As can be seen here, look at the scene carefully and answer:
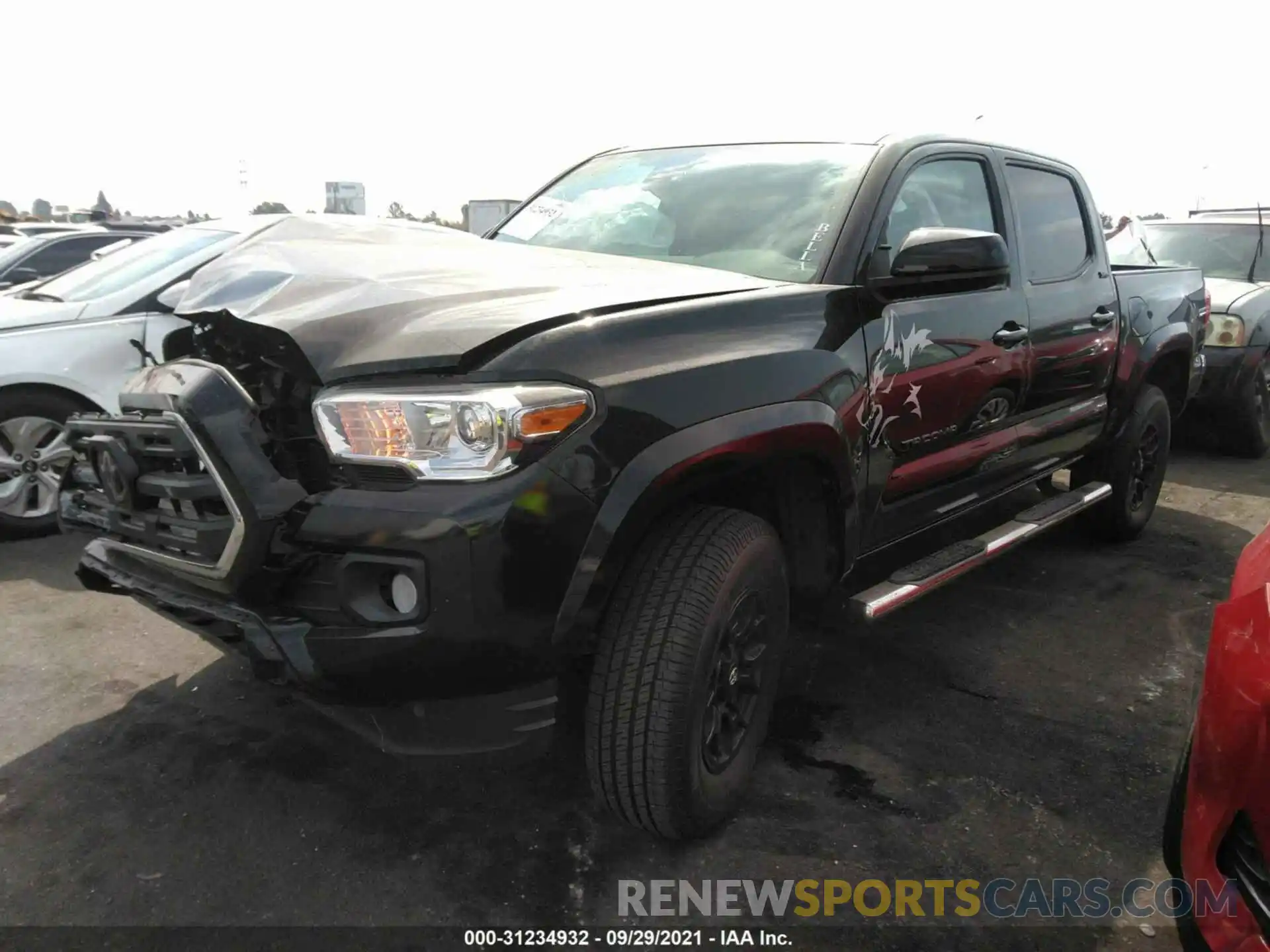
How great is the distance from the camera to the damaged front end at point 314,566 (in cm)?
182

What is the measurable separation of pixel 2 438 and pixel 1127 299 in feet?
17.7

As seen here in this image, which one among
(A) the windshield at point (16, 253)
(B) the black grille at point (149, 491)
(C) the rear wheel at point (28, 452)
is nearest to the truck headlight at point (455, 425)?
(B) the black grille at point (149, 491)

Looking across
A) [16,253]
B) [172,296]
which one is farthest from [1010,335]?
[16,253]

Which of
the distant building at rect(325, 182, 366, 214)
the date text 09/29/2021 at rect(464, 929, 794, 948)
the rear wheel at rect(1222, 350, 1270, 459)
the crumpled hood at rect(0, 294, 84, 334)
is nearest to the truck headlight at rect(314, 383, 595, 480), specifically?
the date text 09/29/2021 at rect(464, 929, 794, 948)

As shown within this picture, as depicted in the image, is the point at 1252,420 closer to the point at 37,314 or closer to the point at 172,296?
the point at 172,296

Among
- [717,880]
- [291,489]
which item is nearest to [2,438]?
[291,489]

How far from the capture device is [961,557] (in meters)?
3.24

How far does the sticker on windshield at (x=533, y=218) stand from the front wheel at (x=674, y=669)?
1.70 metres

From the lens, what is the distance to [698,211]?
10.1ft

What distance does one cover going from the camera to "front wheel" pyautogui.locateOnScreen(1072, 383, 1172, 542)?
15.0 ft

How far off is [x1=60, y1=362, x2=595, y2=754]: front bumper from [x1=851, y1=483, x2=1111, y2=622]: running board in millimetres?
1239

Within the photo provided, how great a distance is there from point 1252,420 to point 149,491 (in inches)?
285

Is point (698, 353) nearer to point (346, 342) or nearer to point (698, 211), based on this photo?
point (346, 342)

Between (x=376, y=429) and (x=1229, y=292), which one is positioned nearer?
(x=376, y=429)
